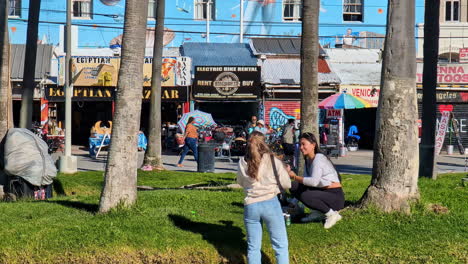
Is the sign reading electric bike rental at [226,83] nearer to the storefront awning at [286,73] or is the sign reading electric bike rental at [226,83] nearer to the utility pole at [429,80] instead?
the storefront awning at [286,73]

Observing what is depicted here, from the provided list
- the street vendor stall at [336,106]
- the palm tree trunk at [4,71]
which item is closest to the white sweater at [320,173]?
the palm tree trunk at [4,71]

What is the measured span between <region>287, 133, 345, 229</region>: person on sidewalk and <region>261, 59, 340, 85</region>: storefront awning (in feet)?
74.1

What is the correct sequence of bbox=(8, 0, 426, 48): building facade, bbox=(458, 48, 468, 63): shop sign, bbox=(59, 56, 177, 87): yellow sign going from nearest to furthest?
1. bbox=(59, 56, 177, 87): yellow sign
2. bbox=(458, 48, 468, 63): shop sign
3. bbox=(8, 0, 426, 48): building facade

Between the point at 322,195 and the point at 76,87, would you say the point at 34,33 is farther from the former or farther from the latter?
the point at 76,87

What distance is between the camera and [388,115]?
30.9ft

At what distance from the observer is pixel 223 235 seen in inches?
342

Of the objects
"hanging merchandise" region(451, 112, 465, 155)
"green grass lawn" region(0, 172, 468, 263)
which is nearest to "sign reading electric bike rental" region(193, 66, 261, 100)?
"hanging merchandise" region(451, 112, 465, 155)

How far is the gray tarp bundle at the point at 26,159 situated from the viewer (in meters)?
12.7

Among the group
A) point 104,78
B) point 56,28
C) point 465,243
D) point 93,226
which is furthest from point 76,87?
point 465,243

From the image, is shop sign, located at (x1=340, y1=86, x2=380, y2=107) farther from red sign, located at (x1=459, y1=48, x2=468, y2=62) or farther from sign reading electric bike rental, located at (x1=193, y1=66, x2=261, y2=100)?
red sign, located at (x1=459, y1=48, x2=468, y2=62)

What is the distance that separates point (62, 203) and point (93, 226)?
2.85 m

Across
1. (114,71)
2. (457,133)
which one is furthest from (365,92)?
(114,71)

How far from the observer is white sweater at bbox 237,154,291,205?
7766mm

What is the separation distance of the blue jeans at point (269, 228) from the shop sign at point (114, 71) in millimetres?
24794
